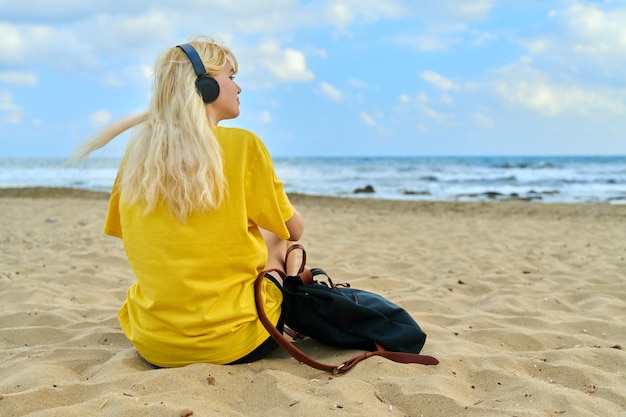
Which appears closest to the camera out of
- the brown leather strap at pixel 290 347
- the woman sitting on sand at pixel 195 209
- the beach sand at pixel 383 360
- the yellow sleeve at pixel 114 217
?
the beach sand at pixel 383 360

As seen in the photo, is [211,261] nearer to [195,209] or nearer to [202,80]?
[195,209]

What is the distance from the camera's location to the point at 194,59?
7.87ft

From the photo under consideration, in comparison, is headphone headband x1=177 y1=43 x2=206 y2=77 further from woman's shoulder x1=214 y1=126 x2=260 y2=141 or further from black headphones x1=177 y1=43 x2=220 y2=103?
woman's shoulder x1=214 y1=126 x2=260 y2=141

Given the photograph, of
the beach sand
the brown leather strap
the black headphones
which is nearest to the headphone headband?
the black headphones

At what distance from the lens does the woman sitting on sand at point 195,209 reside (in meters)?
2.30

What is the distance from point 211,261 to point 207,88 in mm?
736

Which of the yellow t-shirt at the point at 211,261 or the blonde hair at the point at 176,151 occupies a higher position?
the blonde hair at the point at 176,151

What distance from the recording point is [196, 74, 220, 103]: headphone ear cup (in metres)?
2.40

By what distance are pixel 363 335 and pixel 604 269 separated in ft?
11.1

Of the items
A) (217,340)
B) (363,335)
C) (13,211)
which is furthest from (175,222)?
(13,211)

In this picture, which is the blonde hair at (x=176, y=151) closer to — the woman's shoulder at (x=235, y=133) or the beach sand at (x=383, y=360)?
the woman's shoulder at (x=235, y=133)

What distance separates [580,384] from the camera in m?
2.49

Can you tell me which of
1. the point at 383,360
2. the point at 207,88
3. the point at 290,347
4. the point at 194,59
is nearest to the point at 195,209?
the point at 207,88

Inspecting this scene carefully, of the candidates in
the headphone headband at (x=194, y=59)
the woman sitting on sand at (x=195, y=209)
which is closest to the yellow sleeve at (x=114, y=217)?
the woman sitting on sand at (x=195, y=209)
